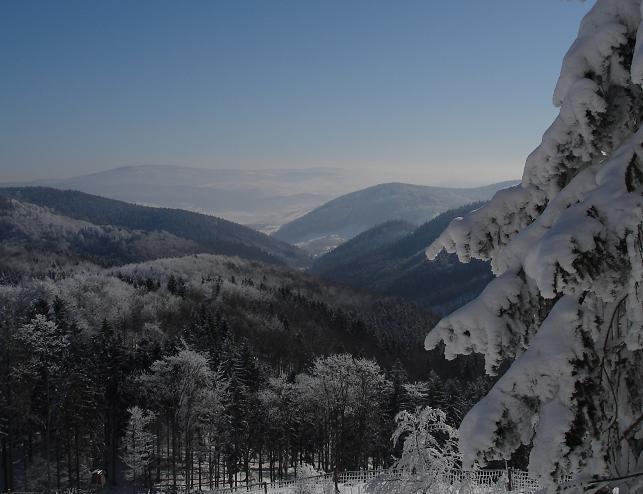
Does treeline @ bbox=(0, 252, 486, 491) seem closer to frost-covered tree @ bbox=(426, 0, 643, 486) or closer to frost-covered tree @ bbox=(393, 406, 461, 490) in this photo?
frost-covered tree @ bbox=(393, 406, 461, 490)

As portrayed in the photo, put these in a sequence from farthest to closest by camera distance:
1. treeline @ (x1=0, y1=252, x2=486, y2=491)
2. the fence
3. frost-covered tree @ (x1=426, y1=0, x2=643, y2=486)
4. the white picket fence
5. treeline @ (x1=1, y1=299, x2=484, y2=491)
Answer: treeline @ (x1=0, y1=252, x2=486, y2=491) < treeline @ (x1=1, y1=299, x2=484, y2=491) < the white picket fence < the fence < frost-covered tree @ (x1=426, y1=0, x2=643, y2=486)

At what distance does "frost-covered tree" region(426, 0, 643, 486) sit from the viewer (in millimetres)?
3482

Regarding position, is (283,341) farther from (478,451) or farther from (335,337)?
(478,451)

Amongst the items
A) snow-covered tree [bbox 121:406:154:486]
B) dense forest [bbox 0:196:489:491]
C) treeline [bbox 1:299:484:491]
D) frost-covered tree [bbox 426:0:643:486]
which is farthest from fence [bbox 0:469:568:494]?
frost-covered tree [bbox 426:0:643:486]

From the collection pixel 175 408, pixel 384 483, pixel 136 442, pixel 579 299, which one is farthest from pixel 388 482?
pixel 136 442

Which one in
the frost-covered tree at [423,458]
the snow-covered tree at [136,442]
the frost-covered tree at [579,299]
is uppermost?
the frost-covered tree at [579,299]

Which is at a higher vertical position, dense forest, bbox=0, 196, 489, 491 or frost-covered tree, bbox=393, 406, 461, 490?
frost-covered tree, bbox=393, 406, 461, 490

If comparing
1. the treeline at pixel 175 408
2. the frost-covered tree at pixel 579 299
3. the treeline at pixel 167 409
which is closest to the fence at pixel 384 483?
the treeline at pixel 167 409

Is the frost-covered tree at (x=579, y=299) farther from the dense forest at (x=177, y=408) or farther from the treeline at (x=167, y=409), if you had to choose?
the treeline at (x=167, y=409)

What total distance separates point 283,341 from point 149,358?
47673mm

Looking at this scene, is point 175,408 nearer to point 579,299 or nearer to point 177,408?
point 177,408

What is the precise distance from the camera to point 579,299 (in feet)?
13.0

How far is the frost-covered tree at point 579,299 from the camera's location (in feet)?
11.4

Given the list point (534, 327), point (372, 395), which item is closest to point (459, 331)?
point (534, 327)
